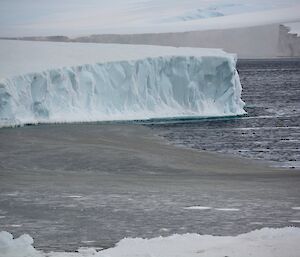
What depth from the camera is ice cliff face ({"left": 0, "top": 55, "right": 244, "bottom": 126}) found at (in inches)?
868

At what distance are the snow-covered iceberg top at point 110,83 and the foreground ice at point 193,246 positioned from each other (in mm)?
14667

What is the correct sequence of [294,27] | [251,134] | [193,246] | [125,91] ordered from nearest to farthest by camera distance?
1. [193,246]
2. [251,134]
3. [125,91]
4. [294,27]

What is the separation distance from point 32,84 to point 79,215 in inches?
561

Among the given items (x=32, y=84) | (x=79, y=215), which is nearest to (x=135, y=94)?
(x=32, y=84)

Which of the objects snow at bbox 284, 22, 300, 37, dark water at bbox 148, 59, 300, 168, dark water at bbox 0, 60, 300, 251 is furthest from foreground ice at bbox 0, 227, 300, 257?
snow at bbox 284, 22, 300, 37

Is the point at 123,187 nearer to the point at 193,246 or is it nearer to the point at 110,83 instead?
the point at 193,246

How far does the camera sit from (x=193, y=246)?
6.67 m

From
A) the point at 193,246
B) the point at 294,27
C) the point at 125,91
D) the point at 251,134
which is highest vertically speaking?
the point at 193,246

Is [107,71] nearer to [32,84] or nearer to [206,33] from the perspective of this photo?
[32,84]

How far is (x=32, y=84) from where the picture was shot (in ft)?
73.4

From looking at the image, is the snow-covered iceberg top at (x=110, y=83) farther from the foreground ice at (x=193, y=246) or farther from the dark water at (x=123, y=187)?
the foreground ice at (x=193, y=246)

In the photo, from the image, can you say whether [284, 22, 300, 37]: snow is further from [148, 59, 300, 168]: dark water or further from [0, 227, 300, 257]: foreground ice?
[0, 227, 300, 257]: foreground ice

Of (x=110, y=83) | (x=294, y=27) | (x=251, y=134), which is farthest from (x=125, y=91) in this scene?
(x=294, y=27)

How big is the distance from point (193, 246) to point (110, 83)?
18.5m
